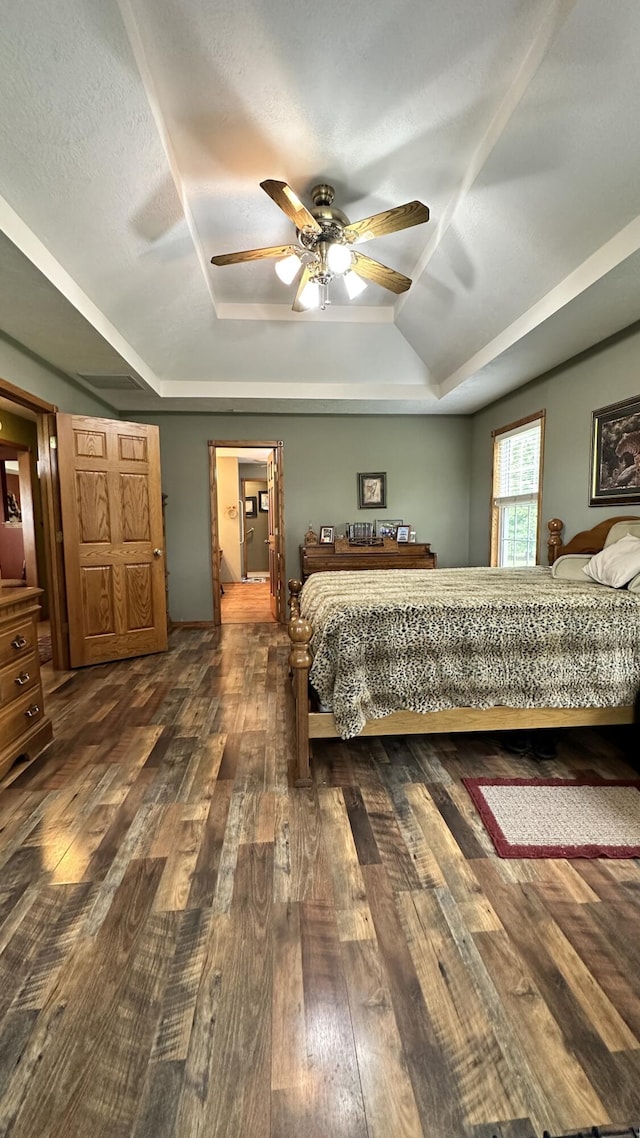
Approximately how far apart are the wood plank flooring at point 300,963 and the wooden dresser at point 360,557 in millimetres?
2784

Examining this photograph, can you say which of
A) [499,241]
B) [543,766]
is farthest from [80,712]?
[499,241]

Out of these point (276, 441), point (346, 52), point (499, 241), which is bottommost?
point (276, 441)

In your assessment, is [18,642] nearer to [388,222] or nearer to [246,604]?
[388,222]

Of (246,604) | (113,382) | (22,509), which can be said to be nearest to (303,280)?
(113,382)

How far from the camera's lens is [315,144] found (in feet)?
6.88

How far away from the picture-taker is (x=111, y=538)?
388 centimetres

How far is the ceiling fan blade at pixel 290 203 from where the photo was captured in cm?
184

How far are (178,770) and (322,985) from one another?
48.7 inches

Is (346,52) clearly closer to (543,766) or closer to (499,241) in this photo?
(499,241)

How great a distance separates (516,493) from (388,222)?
9.56 feet

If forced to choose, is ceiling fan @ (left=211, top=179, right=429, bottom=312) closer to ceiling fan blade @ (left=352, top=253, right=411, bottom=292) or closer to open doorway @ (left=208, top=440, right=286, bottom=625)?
Result: ceiling fan blade @ (left=352, top=253, right=411, bottom=292)

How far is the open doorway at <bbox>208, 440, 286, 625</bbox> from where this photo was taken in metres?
5.11

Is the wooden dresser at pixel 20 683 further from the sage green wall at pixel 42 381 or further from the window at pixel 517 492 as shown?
the window at pixel 517 492

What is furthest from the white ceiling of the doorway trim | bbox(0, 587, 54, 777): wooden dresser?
bbox(0, 587, 54, 777): wooden dresser
